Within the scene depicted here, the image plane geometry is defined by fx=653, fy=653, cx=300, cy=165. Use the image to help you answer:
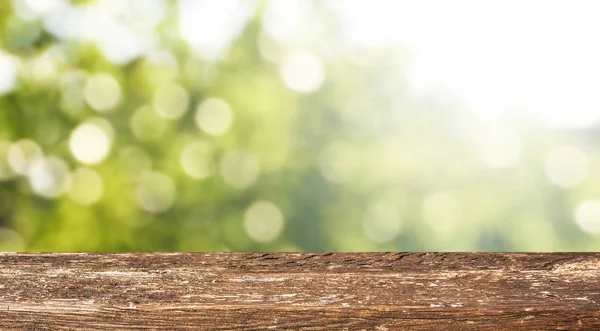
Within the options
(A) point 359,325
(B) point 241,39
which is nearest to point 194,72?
(B) point 241,39

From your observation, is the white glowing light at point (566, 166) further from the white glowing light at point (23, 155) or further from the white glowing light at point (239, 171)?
the white glowing light at point (23, 155)

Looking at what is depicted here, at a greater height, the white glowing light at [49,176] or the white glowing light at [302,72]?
the white glowing light at [302,72]

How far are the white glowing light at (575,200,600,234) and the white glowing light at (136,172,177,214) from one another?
3.66 feet

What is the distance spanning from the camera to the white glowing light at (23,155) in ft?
6.00

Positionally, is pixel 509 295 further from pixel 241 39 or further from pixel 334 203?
pixel 241 39

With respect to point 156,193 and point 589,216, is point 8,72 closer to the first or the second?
point 156,193

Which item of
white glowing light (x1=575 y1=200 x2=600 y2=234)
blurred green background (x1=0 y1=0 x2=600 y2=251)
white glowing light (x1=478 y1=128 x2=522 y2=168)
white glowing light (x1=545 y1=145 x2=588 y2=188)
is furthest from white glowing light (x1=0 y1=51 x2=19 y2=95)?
white glowing light (x1=575 y1=200 x2=600 y2=234)

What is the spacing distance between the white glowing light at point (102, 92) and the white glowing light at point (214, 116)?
0.25m

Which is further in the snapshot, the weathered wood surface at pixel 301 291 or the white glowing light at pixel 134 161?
the white glowing light at pixel 134 161

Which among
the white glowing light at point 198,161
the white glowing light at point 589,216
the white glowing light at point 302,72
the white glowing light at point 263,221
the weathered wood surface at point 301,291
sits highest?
the weathered wood surface at point 301,291

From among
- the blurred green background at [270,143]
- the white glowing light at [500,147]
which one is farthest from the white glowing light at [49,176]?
the white glowing light at [500,147]

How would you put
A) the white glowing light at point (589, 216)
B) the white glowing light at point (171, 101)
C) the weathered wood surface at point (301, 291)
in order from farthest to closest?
the white glowing light at point (171, 101), the white glowing light at point (589, 216), the weathered wood surface at point (301, 291)

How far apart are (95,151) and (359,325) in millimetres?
1546

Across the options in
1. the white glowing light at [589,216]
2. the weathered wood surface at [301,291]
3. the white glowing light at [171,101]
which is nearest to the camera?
the weathered wood surface at [301,291]
